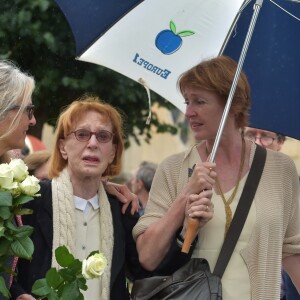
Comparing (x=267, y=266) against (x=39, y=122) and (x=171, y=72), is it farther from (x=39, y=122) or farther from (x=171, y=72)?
(x=39, y=122)

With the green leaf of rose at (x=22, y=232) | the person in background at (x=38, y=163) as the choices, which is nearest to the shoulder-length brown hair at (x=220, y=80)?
the green leaf of rose at (x=22, y=232)

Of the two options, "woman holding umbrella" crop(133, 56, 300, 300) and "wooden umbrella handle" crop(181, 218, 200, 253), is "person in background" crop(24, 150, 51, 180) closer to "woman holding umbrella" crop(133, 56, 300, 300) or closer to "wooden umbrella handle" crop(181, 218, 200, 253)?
"woman holding umbrella" crop(133, 56, 300, 300)

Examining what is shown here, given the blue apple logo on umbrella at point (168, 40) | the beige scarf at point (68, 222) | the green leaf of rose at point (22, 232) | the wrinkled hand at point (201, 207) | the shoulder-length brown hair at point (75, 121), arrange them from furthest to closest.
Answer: the blue apple logo on umbrella at point (168, 40)
the shoulder-length brown hair at point (75, 121)
the beige scarf at point (68, 222)
the wrinkled hand at point (201, 207)
the green leaf of rose at point (22, 232)

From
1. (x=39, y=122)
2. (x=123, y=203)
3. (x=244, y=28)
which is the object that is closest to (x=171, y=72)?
(x=244, y=28)

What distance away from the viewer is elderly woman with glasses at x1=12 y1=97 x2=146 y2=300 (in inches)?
221

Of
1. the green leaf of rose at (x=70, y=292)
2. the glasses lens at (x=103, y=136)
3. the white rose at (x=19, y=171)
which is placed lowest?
the green leaf of rose at (x=70, y=292)

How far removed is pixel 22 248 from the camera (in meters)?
4.79

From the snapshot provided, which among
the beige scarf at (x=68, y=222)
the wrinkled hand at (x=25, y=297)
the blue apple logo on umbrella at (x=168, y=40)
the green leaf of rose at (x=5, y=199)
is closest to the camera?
the green leaf of rose at (x=5, y=199)

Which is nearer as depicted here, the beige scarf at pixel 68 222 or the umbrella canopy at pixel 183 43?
the beige scarf at pixel 68 222

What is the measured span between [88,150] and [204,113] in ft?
2.02

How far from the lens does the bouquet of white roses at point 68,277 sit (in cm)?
487

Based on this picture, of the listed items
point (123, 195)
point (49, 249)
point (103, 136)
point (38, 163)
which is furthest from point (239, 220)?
point (38, 163)

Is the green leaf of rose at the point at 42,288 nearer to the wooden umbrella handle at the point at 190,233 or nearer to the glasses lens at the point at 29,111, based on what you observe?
the wooden umbrella handle at the point at 190,233

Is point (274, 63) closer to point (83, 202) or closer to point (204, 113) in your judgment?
point (204, 113)
